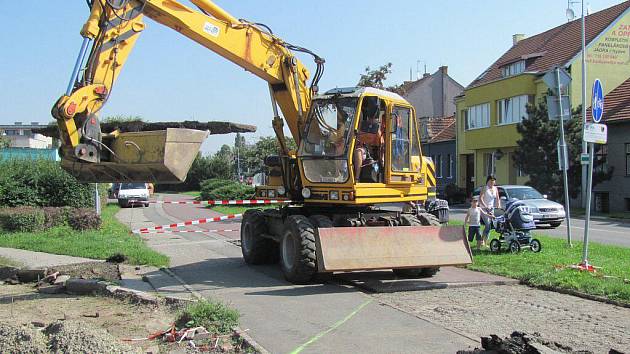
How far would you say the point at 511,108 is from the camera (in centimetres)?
3647

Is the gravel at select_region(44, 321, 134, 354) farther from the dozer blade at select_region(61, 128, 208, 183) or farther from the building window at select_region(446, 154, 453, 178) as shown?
the building window at select_region(446, 154, 453, 178)

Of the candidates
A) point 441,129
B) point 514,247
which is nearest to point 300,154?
point 514,247

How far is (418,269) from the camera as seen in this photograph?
1070cm

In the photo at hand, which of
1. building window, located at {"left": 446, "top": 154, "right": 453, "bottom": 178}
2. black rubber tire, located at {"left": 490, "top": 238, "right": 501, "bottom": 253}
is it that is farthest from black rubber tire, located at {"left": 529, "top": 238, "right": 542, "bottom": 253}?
building window, located at {"left": 446, "top": 154, "right": 453, "bottom": 178}

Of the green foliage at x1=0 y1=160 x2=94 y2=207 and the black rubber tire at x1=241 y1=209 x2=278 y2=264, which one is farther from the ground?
the green foliage at x1=0 y1=160 x2=94 y2=207

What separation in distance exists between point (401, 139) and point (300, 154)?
1791 mm

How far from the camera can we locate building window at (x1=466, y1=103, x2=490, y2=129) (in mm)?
38847

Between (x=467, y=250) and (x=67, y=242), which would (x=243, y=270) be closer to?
(x=467, y=250)

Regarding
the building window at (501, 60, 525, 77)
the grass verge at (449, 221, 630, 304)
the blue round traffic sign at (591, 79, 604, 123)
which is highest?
the building window at (501, 60, 525, 77)

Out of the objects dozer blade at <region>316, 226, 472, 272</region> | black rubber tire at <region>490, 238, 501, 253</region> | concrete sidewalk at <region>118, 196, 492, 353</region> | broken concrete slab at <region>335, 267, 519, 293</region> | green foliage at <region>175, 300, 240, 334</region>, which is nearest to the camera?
concrete sidewalk at <region>118, 196, 492, 353</region>

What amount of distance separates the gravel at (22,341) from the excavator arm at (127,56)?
284 centimetres

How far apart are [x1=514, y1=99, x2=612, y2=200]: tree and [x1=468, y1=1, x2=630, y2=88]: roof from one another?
6.06 meters

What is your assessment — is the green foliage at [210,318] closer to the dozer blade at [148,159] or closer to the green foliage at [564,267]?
the dozer blade at [148,159]

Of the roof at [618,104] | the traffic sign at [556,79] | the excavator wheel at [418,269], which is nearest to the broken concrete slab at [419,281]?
the excavator wheel at [418,269]
